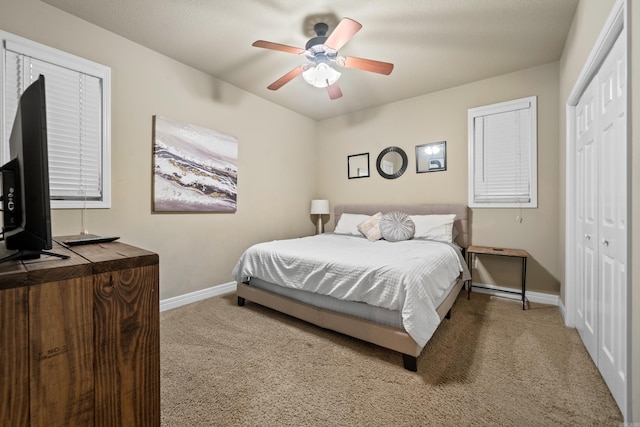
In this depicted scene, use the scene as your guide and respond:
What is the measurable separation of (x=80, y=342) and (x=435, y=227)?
3.39 metres

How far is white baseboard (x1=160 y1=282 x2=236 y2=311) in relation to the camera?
2.87 meters

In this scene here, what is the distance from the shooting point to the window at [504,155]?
3166 millimetres

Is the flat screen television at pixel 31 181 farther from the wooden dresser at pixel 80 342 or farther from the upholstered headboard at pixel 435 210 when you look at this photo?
the upholstered headboard at pixel 435 210

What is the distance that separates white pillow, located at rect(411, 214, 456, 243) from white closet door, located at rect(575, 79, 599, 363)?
1.21 meters

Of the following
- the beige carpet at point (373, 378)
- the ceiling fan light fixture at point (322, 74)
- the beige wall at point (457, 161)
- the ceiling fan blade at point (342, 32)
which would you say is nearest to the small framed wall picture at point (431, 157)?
the beige wall at point (457, 161)

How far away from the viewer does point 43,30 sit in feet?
7.06

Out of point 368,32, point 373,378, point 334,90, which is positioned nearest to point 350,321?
point 373,378

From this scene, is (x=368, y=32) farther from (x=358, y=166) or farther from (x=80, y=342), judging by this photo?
(x=80, y=342)

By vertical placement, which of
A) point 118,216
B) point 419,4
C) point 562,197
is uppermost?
point 419,4

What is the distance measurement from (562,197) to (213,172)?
12.3 feet

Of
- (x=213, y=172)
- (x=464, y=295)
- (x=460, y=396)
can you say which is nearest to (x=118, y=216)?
(x=213, y=172)

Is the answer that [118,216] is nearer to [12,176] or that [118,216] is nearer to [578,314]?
[12,176]

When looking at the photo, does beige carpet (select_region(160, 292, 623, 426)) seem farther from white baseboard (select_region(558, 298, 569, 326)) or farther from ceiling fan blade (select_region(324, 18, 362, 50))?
ceiling fan blade (select_region(324, 18, 362, 50))

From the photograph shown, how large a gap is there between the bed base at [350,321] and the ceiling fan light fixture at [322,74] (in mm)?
2070
